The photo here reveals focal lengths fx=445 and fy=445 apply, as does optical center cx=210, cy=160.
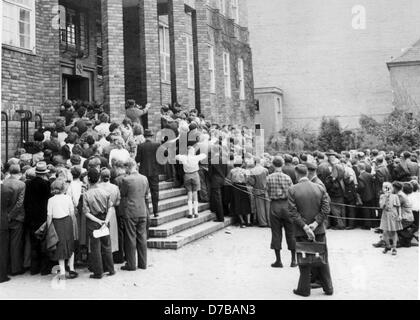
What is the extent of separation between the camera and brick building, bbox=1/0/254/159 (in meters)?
12.7

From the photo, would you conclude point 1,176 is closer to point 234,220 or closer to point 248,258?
point 248,258

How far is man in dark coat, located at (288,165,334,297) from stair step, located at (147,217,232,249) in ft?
11.5

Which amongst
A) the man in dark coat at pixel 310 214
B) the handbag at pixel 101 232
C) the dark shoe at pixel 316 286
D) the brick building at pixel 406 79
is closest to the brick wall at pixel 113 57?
the handbag at pixel 101 232

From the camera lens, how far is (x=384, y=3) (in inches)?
1437

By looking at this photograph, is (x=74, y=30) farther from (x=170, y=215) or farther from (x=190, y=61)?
(x=170, y=215)

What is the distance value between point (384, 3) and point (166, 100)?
84.4 feet

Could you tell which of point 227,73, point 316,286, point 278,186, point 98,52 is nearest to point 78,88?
point 98,52

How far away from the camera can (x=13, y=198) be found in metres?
8.01

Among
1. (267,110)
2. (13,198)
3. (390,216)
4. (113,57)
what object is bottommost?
(390,216)

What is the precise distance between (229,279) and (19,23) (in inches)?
385

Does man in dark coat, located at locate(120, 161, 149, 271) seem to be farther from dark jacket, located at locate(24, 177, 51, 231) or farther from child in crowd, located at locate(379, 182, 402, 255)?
child in crowd, located at locate(379, 182, 402, 255)

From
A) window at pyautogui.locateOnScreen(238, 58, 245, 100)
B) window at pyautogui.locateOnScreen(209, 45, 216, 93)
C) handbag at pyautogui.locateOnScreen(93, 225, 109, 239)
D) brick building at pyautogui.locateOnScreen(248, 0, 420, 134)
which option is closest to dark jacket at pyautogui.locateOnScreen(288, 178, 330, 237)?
handbag at pyautogui.locateOnScreen(93, 225, 109, 239)

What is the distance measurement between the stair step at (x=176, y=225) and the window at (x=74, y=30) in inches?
324
